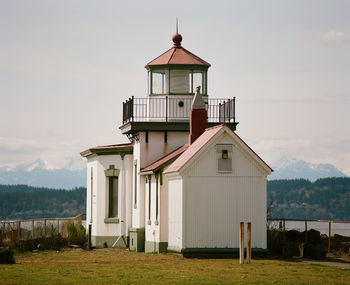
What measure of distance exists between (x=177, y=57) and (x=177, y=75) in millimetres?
925

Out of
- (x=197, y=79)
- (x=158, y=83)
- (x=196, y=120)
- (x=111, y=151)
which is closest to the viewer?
(x=196, y=120)

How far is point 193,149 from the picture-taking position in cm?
3303

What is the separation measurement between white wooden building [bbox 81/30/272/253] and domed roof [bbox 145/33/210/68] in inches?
1.8

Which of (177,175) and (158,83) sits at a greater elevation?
(158,83)

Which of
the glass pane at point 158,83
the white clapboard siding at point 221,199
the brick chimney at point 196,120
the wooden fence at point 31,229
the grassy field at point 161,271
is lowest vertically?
the grassy field at point 161,271

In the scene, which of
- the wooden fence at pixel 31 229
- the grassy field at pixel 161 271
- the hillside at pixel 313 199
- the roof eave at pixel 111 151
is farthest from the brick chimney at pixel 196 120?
the hillside at pixel 313 199

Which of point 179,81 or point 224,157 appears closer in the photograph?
point 224,157

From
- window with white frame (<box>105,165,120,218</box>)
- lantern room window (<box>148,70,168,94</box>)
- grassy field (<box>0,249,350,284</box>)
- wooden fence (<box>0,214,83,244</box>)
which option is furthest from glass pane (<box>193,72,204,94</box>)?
wooden fence (<box>0,214,83,244</box>)

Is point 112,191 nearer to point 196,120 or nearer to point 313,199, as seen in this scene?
point 196,120

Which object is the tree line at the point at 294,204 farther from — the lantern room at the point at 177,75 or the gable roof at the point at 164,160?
the gable roof at the point at 164,160

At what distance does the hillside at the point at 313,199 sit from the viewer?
17788 cm

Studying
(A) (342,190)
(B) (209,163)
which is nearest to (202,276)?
(B) (209,163)

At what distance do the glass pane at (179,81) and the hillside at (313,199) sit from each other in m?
135

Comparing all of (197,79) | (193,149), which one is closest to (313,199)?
(197,79)
